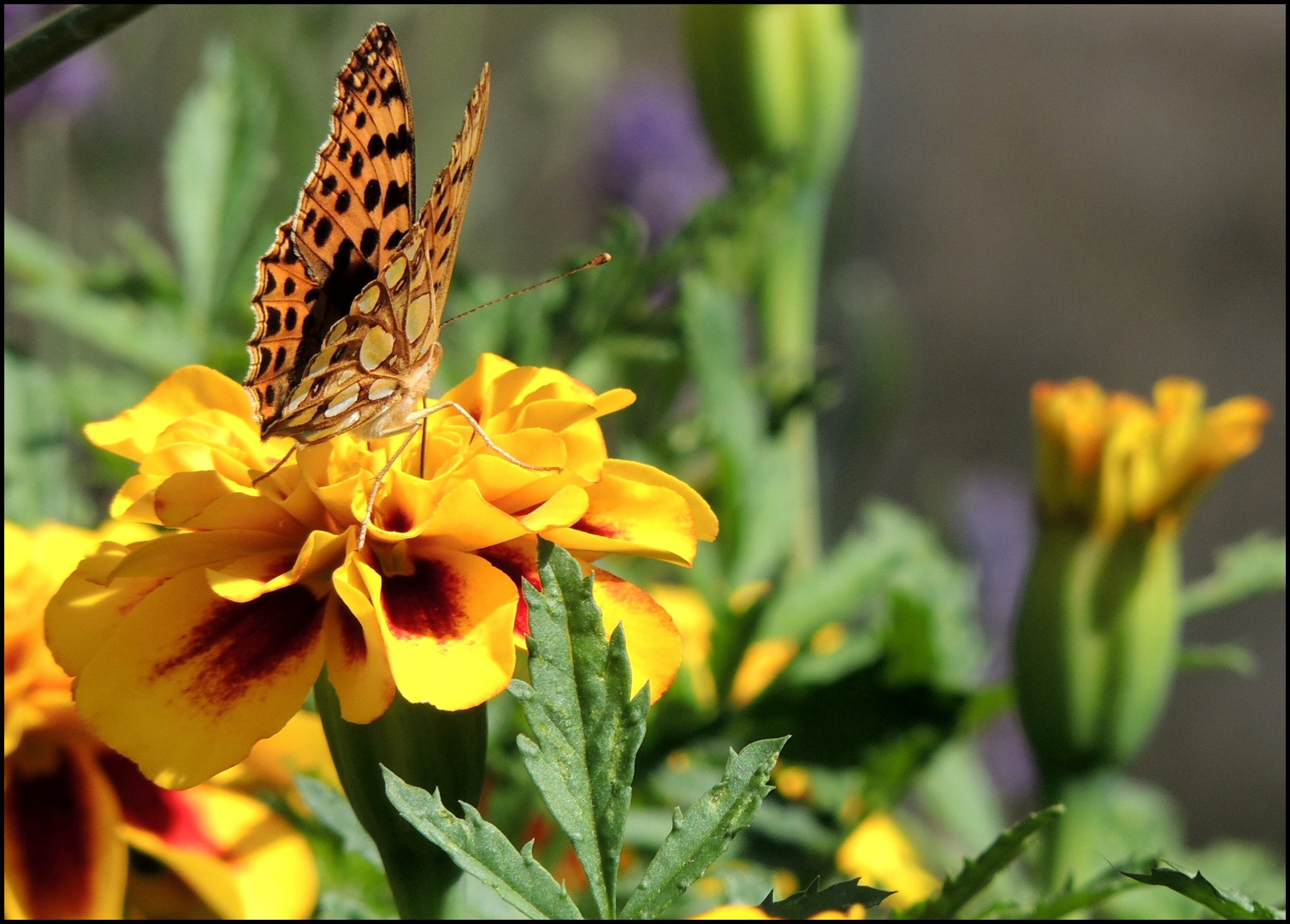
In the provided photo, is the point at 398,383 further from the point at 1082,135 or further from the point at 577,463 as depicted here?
the point at 1082,135

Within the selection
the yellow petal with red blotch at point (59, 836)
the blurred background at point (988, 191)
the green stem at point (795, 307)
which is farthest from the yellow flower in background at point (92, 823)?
the blurred background at point (988, 191)

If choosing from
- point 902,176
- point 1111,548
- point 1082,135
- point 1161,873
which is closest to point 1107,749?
point 1111,548

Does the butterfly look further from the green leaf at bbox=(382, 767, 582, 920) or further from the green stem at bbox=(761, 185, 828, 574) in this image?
the green stem at bbox=(761, 185, 828, 574)

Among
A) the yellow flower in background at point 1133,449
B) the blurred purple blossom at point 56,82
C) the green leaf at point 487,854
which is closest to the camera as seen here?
the green leaf at point 487,854

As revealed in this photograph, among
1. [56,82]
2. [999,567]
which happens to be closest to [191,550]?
[56,82]

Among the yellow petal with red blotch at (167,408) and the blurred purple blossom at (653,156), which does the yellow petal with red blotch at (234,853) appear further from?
the blurred purple blossom at (653,156)

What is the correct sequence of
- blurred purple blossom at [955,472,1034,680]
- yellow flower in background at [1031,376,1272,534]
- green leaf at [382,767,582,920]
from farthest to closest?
1. blurred purple blossom at [955,472,1034,680]
2. yellow flower in background at [1031,376,1272,534]
3. green leaf at [382,767,582,920]

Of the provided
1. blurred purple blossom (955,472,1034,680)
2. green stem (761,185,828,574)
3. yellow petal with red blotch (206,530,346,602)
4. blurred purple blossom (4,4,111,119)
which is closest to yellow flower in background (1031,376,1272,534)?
green stem (761,185,828,574)
